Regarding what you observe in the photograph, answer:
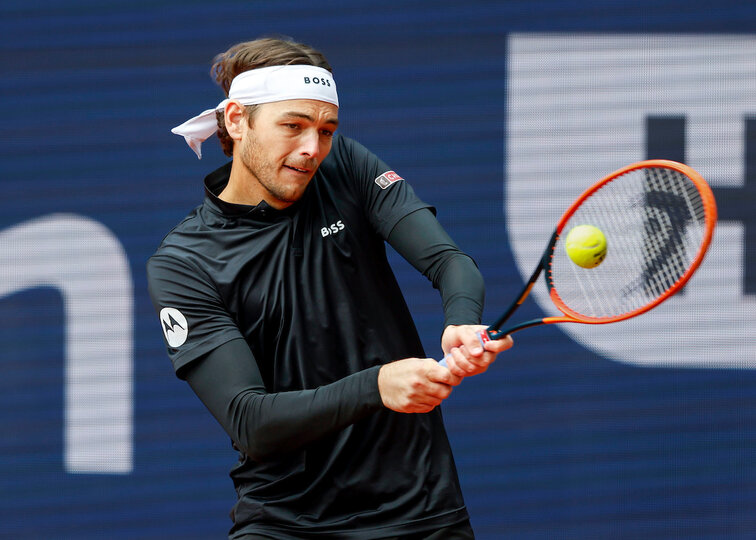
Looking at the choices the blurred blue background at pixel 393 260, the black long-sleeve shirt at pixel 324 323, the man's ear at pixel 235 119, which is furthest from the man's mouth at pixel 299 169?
the blurred blue background at pixel 393 260

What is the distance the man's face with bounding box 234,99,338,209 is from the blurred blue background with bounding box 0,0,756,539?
1797mm

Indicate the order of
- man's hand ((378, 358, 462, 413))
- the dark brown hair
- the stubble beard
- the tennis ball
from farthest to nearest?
the dark brown hair
the stubble beard
the tennis ball
man's hand ((378, 358, 462, 413))

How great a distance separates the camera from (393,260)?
3.91 m

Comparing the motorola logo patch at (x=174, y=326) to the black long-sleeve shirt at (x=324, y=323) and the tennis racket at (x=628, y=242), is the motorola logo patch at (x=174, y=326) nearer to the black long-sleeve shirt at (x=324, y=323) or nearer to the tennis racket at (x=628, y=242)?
the black long-sleeve shirt at (x=324, y=323)

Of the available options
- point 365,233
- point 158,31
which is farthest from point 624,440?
point 158,31

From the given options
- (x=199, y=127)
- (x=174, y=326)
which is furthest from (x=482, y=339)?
(x=199, y=127)

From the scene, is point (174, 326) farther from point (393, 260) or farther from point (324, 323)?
point (393, 260)

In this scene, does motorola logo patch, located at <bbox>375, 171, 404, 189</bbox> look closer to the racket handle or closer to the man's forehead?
the man's forehead

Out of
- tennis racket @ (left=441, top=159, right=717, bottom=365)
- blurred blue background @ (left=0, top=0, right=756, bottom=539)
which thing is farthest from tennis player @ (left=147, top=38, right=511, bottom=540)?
blurred blue background @ (left=0, top=0, right=756, bottom=539)

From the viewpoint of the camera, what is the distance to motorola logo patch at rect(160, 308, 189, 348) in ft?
6.62

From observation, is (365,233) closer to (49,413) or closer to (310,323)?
(310,323)

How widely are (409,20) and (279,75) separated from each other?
1.89m

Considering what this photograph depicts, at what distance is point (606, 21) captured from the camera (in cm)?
385

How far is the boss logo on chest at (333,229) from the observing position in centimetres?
214
